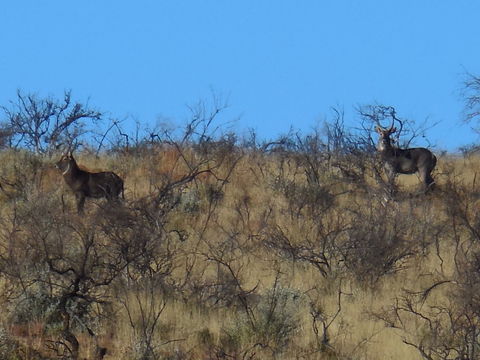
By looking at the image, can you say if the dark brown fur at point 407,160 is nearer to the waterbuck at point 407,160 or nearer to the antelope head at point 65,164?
the waterbuck at point 407,160

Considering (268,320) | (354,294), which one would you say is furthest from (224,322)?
(354,294)

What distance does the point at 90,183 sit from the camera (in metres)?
17.7

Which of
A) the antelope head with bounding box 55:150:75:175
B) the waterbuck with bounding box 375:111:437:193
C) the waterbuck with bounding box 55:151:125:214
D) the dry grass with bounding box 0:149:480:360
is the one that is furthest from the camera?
the waterbuck with bounding box 375:111:437:193

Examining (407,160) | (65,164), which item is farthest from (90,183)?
(407,160)

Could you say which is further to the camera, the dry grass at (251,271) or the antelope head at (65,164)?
the antelope head at (65,164)

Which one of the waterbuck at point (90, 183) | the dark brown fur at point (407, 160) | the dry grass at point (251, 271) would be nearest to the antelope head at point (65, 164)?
the waterbuck at point (90, 183)

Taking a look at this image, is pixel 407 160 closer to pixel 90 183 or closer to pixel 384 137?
pixel 384 137

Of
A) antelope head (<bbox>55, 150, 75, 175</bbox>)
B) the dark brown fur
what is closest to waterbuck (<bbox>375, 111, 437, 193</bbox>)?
the dark brown fur

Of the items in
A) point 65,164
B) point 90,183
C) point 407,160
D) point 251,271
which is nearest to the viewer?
point 251,271

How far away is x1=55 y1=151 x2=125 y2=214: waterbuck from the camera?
17375mm

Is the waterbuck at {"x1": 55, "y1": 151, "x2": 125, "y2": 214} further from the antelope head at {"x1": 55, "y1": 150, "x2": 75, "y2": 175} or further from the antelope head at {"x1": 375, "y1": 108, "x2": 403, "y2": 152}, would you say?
the antelope head at {"x1": 375, "y1": 108, "x2": 403, "y2": 152}

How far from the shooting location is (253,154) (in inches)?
860

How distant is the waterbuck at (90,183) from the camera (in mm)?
17375

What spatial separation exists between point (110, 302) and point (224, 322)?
114 centimetres
